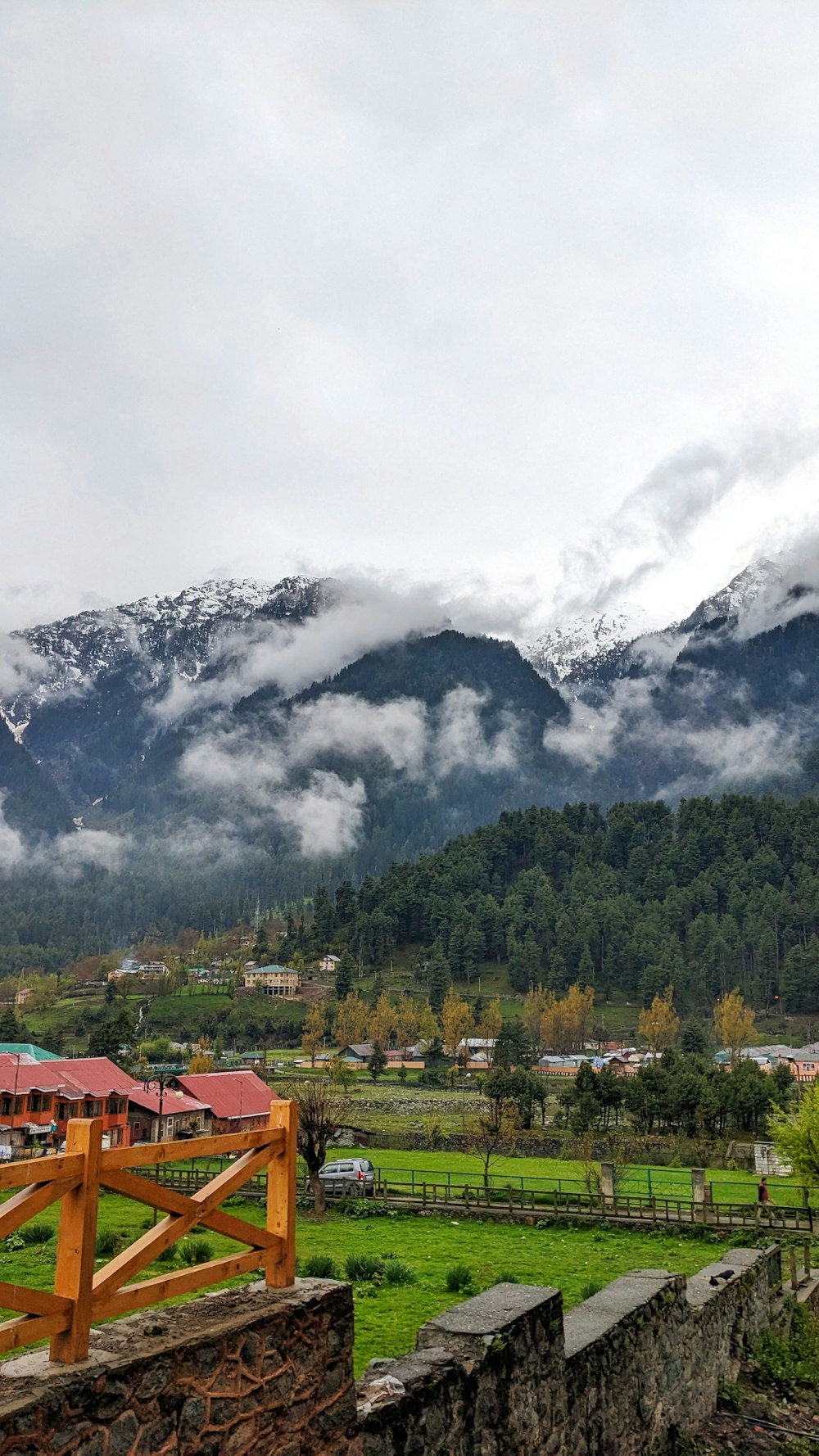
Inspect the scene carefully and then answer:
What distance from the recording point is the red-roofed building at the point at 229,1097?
54812 millimetres

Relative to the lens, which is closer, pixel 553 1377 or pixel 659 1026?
pixel 553 1377

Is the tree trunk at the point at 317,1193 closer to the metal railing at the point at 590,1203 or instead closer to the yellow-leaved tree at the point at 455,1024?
the metal railing at the point at 590,1203

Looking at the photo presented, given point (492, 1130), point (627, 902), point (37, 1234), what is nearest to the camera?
point (37, 1234)

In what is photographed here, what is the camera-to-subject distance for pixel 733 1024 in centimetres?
10262

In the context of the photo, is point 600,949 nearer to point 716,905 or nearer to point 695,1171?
point 716,905

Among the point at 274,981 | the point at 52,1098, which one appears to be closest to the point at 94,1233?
the point at 52,1098

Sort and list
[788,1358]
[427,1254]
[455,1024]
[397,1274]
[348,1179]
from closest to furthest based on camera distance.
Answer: [788,1358] → [397,1274] → [427,1254] → [348,1179] → [455,1024]

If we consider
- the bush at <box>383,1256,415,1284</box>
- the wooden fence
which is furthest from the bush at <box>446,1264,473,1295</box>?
the wooden fence

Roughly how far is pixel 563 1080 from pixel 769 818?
95511 millimetres

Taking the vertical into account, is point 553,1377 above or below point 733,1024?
above

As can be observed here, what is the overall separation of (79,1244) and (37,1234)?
22.0m

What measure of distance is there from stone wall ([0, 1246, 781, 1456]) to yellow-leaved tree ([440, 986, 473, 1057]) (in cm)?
10305

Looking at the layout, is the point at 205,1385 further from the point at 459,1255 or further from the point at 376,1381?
the point at 459,1255

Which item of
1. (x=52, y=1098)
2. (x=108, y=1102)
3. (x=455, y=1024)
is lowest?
(x=455, y=1024)
